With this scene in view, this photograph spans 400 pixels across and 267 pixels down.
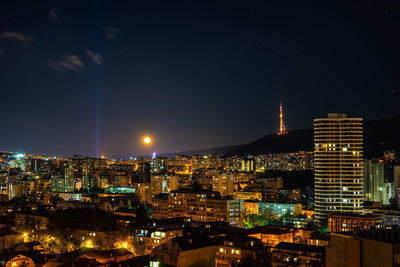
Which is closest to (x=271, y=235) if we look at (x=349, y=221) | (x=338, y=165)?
(x=349, y=221)

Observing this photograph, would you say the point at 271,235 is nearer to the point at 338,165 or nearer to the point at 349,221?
the point at 349,221

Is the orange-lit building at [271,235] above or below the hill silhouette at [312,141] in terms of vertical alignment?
below

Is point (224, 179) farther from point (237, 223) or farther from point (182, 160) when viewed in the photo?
point (182, 160)

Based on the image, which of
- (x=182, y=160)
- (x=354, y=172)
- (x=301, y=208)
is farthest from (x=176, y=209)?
(x=182, y=160)

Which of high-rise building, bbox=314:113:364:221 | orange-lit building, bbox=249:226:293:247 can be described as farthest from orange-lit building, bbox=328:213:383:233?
orange-lit building, bbox=249:226:293:247

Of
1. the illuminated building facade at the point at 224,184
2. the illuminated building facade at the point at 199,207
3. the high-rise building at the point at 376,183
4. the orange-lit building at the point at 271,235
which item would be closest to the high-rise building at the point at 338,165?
the illuminated building facade at the point at 199,207

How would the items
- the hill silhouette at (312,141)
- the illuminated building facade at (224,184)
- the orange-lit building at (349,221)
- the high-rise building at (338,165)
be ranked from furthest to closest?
the hill silhouette at (312,141)
the illuminated building facade at (224,184)
the high-rise building at (338,165)
the orange-lit building at (349,221)

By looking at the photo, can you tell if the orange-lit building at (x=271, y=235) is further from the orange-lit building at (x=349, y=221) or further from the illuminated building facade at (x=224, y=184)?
the illuminated building facade at (x=224, y=184)
